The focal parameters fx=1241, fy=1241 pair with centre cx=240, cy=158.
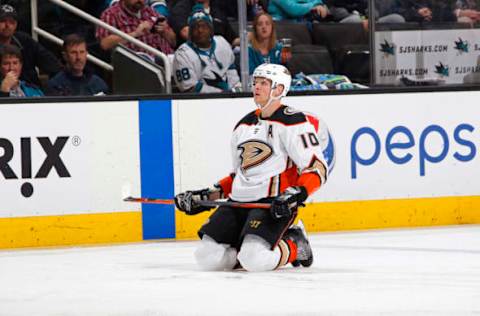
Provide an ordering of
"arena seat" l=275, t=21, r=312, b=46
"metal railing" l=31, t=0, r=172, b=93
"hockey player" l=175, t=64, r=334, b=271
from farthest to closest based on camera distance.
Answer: "arena seat" l=275, t=21, r=312, b=46, "metal railing" l=31, t=0, r=172, b=93, "hockey player" l=175, t=64, r=334, b=271

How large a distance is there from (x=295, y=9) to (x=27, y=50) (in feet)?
6.23

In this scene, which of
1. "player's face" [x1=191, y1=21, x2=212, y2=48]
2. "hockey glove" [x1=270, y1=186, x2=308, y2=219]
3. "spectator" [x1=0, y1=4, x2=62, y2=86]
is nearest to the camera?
"hockey glove" [x1=270, y1=186, x2=308, y2=219]

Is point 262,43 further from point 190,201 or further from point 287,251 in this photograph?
point 287,251

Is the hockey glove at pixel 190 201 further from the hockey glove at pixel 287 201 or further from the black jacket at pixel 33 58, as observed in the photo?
the black jacket at pixel 33 58

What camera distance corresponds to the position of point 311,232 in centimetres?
778

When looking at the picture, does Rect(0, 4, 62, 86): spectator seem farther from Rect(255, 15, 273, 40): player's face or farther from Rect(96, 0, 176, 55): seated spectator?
Rect(255, 15, 273, 40): player's face

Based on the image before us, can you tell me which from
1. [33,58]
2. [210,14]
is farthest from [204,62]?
[33,58]

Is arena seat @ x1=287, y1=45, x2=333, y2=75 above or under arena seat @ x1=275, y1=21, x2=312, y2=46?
under

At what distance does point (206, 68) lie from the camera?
8.00 m

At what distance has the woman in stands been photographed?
796cm

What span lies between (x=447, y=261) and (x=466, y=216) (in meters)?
2.05

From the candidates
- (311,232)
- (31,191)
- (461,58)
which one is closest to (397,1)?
(461,58)

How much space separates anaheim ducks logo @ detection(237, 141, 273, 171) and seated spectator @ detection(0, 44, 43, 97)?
6.34 ft

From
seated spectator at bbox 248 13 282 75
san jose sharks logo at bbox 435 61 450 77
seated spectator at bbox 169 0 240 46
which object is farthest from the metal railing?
san jose sharks logo at bbox 435 61 450 77
